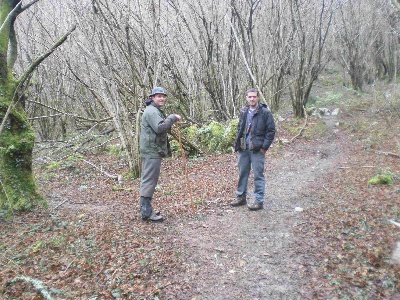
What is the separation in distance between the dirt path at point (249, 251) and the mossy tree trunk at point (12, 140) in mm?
2790

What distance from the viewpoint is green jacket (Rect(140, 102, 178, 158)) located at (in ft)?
17.3

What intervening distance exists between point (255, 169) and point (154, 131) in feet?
6.55

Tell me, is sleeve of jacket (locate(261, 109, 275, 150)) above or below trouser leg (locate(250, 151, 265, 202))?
above

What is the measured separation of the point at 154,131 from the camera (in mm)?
5406

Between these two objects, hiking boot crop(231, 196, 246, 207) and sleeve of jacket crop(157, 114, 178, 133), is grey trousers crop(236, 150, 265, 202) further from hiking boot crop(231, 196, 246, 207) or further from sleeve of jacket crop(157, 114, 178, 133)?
sleeve of jacket crop(157, 114, 178, 133)

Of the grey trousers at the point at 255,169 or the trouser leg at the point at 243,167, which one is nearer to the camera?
the grey trousers at the point at 255,169

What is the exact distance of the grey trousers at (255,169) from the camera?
5.94 metres

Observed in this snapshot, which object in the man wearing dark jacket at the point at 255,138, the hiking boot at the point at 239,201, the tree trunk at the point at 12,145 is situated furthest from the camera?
the hiking boot at the point at 239,201

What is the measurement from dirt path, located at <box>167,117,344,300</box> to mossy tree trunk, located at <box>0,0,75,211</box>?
9.15 feet

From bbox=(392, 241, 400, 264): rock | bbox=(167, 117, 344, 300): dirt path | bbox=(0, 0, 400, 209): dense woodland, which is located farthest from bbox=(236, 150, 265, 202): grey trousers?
bbox=(0, 0, 400, 209): dense woodland

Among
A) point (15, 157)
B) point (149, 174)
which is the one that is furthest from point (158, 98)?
point (15, 157)

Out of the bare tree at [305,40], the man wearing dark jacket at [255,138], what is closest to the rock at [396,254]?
the man wearing dark jacket at [255,138]

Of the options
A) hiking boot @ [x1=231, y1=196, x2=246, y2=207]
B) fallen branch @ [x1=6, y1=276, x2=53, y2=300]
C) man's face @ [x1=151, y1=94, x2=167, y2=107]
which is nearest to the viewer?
fallen branch @ [x1=6, y1=276, x2=53, y2=300]

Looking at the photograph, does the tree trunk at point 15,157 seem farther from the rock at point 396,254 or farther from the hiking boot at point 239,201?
the rock at point 396,254
